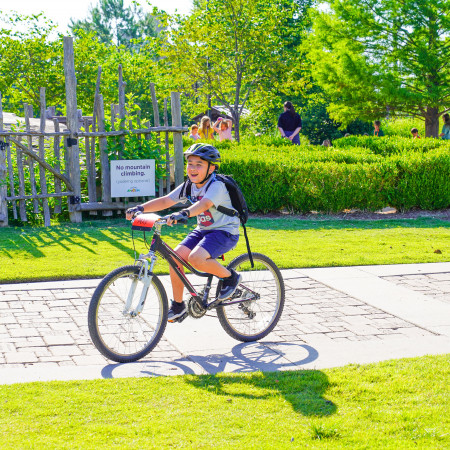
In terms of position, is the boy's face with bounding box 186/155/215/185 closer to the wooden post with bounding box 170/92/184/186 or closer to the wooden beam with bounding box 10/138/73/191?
the wooden beam with bounding box 10/138/73/191

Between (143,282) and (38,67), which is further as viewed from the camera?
(38,67)

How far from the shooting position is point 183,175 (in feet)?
39.2

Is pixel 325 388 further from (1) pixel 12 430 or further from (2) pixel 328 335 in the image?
(1) pixel 12 430

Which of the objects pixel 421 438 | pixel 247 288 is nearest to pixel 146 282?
pixel 247 288

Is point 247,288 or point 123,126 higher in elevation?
point 123,126

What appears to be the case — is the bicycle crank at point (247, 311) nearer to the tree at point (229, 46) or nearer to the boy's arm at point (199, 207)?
the boy's arm at point (199, 207)

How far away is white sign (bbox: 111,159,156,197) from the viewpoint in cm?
1126

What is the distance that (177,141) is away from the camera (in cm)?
1180

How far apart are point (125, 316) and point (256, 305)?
112 cm

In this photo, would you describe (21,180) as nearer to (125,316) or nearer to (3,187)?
(3,187)

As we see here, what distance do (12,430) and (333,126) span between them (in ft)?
106

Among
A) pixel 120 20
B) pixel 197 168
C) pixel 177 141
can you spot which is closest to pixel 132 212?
pixel 197 168

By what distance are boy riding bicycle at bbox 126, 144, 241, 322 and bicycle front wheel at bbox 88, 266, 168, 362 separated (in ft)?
0.57

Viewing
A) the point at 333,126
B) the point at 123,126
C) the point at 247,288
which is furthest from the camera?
the point at 333,126
